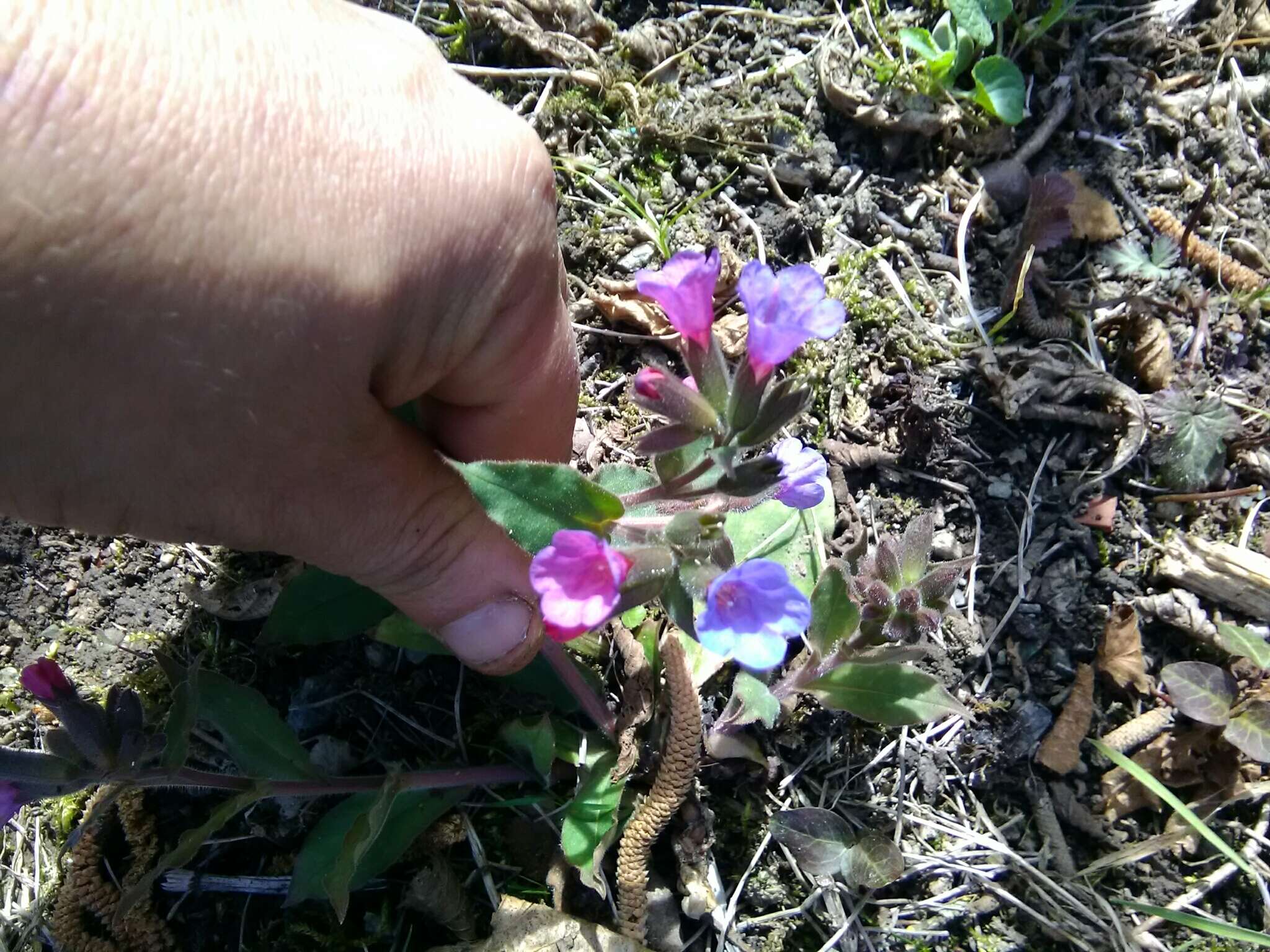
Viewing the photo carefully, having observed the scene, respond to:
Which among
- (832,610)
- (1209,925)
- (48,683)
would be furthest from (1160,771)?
(48,683)

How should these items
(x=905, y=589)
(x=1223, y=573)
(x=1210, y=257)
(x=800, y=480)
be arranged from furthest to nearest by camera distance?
1. (x=1210, y=257)
2. (x=1223, y=573)
3. (x=905, y=589)
4. (x=800, y=480)

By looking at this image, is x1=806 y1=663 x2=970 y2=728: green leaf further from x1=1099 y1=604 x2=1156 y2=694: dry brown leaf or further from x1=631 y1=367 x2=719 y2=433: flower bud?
x1=631 y1=367 x2=719 y2=433: flower bud

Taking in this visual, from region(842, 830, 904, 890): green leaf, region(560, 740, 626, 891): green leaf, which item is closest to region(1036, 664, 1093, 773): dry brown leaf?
region(842, 830, 904, 890): green leaf

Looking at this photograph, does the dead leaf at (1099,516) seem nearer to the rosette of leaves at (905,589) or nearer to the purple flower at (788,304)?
the rosette of leaves at (905,589)

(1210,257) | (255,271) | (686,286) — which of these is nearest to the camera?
(255,271)

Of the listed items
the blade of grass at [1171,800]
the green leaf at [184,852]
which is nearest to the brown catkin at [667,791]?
the green leaf at [184,852]

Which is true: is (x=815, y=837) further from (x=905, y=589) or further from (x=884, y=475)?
(x=884, y=475)
